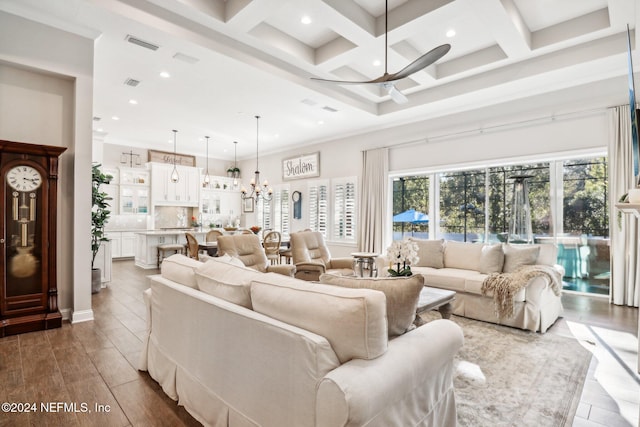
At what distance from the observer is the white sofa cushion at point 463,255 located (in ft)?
15.3

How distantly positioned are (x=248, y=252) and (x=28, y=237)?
2.27m

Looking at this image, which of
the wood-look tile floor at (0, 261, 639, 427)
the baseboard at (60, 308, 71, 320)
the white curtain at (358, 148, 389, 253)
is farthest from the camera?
the white curtain at (358, 148, 389, 253)

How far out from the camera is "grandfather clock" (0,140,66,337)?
3.25 metres

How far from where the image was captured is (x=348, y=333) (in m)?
1.33

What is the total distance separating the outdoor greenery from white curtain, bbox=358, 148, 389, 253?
35cm

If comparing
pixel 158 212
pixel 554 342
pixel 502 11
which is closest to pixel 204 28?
pixel 502 11

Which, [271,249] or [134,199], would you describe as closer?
[271,249]

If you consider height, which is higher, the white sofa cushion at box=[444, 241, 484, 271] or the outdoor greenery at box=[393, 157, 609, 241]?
the outdoor greenery at box=[393, 157, 609, 241]

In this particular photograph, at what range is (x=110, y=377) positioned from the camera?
2.45 m

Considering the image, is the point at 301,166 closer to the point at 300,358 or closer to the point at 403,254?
the point at 403,254

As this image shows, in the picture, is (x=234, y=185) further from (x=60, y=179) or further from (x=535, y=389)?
(x=535, y=389)

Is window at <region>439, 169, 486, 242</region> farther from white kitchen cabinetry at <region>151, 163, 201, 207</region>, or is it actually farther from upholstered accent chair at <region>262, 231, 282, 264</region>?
white kitchen cabinetry at <region>151, 163, 201, 207</region>

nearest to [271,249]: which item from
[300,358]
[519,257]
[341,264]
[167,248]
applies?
[341,264]

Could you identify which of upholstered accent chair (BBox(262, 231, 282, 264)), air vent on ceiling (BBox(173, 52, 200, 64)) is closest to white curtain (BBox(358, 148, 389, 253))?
upholstered accent chair (BBox(262, 231, 282, 264))
